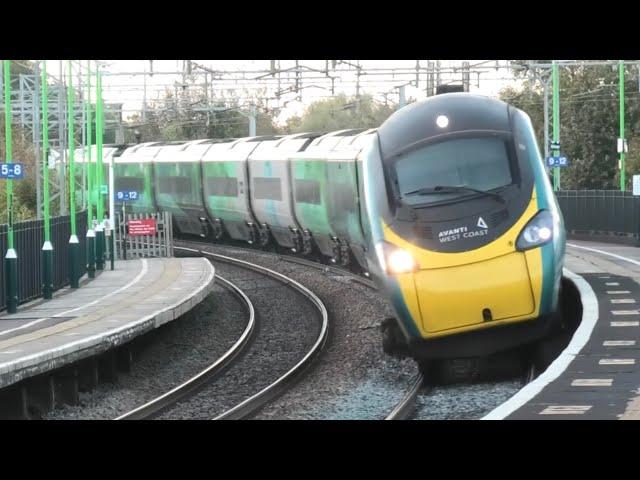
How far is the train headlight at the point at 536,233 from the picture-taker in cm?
1370

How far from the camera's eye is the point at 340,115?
7219 centimetres

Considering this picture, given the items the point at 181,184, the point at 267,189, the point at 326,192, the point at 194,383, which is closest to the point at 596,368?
the point at 194,383

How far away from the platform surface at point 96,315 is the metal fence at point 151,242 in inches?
149

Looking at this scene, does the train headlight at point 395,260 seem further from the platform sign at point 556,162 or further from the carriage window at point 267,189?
the platform sign at point 556,162

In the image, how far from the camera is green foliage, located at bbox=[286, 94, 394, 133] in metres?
71.0

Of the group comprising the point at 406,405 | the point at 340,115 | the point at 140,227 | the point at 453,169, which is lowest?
the point at 406,405

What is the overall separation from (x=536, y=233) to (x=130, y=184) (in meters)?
34.3

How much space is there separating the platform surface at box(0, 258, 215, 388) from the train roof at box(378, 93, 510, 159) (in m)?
4.36

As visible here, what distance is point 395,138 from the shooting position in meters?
14.9

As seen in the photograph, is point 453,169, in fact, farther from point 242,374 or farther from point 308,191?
point 308,191
